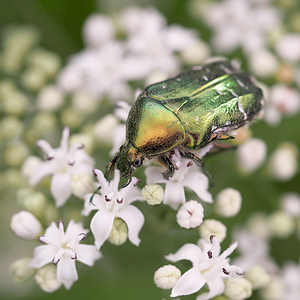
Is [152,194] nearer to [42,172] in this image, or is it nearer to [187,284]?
[187,284]

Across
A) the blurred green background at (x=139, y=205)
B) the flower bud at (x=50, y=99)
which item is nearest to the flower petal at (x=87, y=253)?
the blurred green background at (x=139, y=205)

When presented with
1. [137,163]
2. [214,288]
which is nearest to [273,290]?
[214,288]

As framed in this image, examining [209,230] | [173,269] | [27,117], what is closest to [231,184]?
[209,230]

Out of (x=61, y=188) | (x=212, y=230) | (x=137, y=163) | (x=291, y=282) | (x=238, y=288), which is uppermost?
(x=61, y=188)

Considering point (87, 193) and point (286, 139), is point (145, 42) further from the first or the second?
point (87, 193)

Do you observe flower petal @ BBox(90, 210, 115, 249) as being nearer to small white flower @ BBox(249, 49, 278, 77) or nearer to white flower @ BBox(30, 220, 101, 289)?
white flower @ BBox(30, 220, 101, 289)

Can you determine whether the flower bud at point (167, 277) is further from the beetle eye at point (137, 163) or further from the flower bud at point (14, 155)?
the flower bud at point (14, 155)
